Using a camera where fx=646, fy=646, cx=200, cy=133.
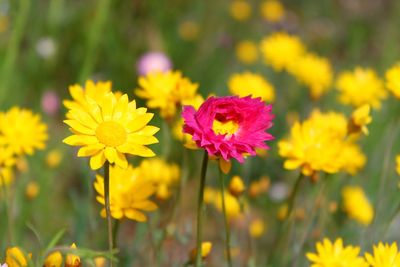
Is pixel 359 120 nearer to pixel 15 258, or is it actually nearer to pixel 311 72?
pixel 15 258

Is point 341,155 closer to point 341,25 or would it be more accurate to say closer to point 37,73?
point 37,73

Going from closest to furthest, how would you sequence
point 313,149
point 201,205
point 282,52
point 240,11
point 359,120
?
point 201,205, point 313,149, point 359,120, point 282,52, point 240,11

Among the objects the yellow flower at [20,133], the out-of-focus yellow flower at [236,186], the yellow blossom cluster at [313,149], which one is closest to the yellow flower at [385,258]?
the yellow blossom cluster at [313,149]

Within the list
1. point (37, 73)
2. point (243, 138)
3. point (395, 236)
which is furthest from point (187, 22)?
point (243, 138)

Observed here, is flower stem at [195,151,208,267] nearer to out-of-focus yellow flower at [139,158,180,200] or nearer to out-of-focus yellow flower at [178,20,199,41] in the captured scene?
out-of-focus yellow flower at [139,158,180,200]

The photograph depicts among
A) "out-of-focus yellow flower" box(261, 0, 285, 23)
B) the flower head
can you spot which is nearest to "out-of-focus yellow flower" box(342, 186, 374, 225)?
the flower head

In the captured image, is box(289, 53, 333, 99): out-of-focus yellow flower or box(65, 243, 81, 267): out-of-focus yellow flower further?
box(289, 53, 333, 99): out-of-focus yellow flower

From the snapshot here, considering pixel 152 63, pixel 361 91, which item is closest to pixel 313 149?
pixel 361 91
